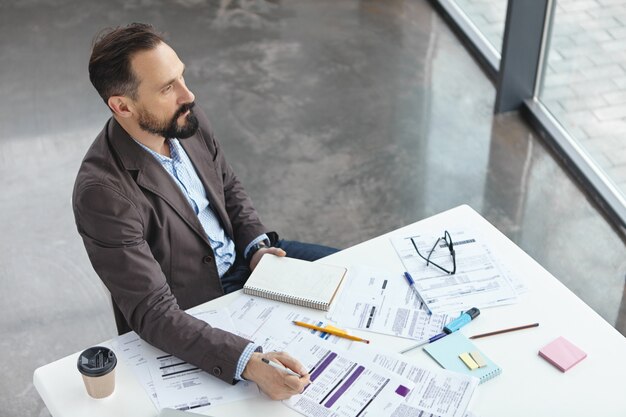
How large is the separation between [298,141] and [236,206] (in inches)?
73.1

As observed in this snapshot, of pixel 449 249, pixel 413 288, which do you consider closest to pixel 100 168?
pixel 413 288

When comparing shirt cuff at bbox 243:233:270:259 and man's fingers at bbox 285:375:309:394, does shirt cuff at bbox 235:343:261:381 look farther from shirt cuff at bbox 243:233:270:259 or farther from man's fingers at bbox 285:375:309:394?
shirt cuff at bbox 243:233:270:259

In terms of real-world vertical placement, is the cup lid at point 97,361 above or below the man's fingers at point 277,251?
above

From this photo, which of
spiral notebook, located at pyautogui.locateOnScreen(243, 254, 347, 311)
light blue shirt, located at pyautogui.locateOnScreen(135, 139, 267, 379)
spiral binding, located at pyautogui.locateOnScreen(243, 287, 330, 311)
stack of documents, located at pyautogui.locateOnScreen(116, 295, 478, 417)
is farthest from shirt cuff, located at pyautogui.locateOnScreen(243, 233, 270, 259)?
stack of documents, located at pyautogui.locateOnScreen(116, 295, 478, 417)

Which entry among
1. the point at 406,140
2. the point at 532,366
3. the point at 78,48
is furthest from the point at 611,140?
the point at 78,48

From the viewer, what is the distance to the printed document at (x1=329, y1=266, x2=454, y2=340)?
2410 mm

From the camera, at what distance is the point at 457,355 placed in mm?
2318

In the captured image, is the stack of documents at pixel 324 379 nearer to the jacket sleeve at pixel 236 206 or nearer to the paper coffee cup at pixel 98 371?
the paper coffee cup at pixel 98 371

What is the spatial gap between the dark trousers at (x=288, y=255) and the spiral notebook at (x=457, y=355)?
65 centimetres

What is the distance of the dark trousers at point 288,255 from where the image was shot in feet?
9.57

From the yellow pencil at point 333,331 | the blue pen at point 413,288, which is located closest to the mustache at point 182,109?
the yellow pencil at point 333,331

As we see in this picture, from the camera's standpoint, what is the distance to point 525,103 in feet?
16.5

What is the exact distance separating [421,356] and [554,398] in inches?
13.8

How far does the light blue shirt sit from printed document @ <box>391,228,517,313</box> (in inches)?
22.9
